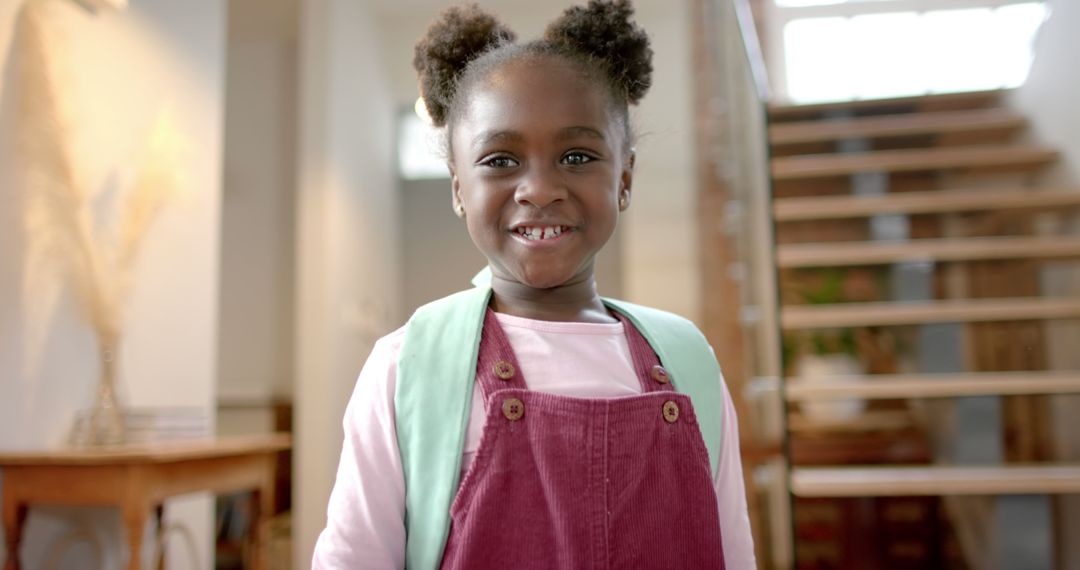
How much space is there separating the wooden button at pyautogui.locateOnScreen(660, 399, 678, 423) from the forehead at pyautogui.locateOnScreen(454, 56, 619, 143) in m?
0.26

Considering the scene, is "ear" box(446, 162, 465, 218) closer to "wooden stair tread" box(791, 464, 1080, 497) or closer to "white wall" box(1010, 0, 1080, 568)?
"wooden stair tread" box(791, 464, 1080, 497)

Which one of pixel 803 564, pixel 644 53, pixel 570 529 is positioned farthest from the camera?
pixel 803 564

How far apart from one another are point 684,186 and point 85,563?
12.2 ft

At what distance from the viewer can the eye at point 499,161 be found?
34.3 inches

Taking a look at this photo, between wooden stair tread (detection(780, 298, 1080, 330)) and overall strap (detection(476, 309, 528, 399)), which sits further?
wooden stair tread (detection(780, 298, 1080, 330))

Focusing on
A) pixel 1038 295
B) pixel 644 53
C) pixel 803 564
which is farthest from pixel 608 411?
pixel 803 564

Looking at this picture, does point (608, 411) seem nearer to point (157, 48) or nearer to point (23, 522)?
point (23, 522)

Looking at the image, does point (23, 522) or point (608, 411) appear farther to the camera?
point (23, 522)

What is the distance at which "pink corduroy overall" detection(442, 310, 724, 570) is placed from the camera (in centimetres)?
79

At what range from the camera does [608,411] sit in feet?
2.72

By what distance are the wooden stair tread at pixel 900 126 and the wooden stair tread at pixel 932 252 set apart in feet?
2.19

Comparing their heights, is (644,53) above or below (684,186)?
below

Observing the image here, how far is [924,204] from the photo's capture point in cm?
368

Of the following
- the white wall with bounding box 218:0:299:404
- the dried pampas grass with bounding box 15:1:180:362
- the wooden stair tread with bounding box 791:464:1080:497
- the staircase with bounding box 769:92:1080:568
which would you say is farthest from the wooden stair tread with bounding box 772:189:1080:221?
the white wall with bounding box 218:0:299:404
